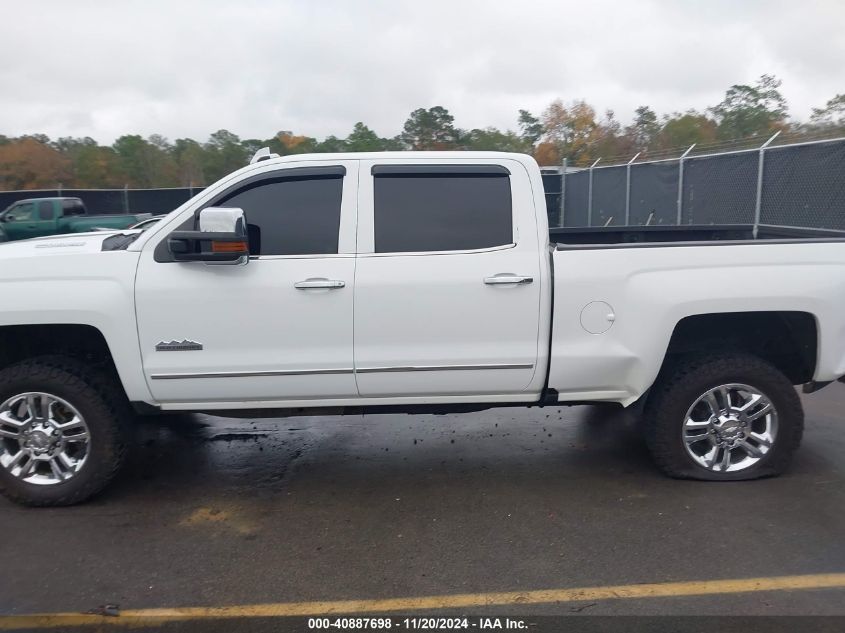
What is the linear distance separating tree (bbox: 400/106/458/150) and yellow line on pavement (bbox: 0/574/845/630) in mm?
27729

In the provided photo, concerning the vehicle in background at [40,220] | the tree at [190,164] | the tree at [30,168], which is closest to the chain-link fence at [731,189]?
the vehicle in background at [40,220]

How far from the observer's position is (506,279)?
4305 mm

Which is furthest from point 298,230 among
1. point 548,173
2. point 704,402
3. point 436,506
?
point 548,173

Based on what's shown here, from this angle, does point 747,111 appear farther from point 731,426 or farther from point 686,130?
point 731,426

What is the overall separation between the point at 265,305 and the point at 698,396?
2701 millimetres

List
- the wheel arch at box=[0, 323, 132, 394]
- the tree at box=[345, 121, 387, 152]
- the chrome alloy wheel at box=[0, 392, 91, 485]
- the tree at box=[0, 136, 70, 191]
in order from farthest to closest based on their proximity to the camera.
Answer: the tree at box=[0, 136, 70, 191] → the tree at box=[345, 121, 387, 152] → the wheel arch at box=[0, 323, 132, 394] → the chrome alloy wheel at box=[0, 392, 91, 485]

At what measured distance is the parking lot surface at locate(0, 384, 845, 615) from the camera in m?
3.52

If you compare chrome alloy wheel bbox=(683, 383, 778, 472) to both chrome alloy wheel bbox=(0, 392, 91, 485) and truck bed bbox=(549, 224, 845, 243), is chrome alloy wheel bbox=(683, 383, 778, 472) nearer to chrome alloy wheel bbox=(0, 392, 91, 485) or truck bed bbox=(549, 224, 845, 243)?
truck bed bbox=(549, 224, 845, 243)

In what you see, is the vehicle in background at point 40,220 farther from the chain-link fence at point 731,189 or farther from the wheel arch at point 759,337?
the wheel arch at point 759,337

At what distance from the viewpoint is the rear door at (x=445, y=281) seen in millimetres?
4309

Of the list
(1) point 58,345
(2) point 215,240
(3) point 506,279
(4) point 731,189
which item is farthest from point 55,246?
(4) point 731,189

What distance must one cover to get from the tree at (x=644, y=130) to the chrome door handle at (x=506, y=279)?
115ft

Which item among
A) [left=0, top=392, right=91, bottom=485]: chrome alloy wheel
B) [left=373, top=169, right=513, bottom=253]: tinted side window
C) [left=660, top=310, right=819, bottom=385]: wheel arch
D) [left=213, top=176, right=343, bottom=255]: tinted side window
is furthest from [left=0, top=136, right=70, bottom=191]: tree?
[left=660, top=310, right=819, bottom=385]: wheel arch

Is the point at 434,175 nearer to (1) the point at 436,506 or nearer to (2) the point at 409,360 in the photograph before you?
(2) the point at 409,360
